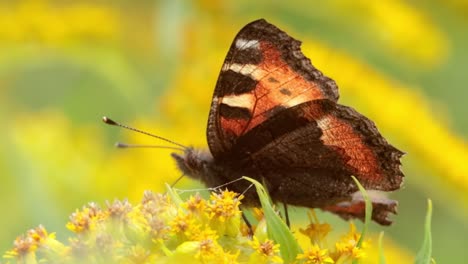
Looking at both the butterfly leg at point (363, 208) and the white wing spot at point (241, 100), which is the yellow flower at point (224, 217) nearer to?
the white wing spot at point (241, 100)

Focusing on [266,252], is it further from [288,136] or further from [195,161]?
[195,161]

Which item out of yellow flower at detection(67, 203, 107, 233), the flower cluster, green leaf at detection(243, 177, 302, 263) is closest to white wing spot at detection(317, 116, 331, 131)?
the flower cluster

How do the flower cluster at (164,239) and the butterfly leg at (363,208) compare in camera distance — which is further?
the butterfly leg at (363,208)

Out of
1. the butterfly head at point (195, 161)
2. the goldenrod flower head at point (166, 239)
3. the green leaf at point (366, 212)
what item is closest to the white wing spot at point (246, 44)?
the butterfly head at point (195, 161)

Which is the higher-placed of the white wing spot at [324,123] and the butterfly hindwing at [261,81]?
the butterfly hindwing at [261,81]

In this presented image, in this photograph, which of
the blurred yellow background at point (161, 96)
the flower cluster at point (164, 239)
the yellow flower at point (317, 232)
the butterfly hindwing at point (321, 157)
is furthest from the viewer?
the blurred yellow background at point (161, 96)

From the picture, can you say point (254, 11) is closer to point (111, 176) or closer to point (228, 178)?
point (111, 176)

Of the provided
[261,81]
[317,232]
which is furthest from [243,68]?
[317,232]

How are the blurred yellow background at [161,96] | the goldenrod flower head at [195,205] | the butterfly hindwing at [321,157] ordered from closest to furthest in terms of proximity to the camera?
the goldenrod flower head at [195,205] < the butterfly hindwing at [321,157] < the blurred yellow background at [161,96]
